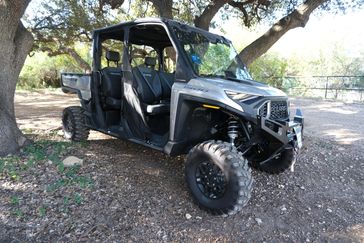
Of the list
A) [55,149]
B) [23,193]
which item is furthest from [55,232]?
[55,149]

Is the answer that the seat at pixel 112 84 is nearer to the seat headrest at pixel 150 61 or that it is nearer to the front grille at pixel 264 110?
the seat headrest at pixel 150 61

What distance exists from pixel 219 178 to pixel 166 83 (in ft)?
6.72

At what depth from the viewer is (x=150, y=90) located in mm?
4684

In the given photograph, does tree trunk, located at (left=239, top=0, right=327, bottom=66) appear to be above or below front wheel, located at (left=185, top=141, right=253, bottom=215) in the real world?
above

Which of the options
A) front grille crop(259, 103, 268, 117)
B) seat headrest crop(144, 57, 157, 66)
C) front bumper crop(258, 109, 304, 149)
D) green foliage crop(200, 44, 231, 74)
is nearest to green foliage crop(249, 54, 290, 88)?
seat headrest crop(144, 57, 157, 66)

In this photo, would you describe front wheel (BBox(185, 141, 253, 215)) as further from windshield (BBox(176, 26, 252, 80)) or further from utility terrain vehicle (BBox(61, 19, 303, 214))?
windshield (BBox(176, 26, 252, 80))

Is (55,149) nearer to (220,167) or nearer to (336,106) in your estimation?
(220,167)

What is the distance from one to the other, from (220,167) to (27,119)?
6.97 metres

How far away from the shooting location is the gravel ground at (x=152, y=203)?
307 centimetres

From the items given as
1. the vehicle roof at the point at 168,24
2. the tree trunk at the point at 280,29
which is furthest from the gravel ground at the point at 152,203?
the tree trunk at the point at 280,29

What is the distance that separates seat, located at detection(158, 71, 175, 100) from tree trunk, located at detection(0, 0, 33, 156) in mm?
2218

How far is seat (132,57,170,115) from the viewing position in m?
4.37

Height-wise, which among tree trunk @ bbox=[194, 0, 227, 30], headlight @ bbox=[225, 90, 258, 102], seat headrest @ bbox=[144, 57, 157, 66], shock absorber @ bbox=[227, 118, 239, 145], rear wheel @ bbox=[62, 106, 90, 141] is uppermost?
tree trunk @ bbox=[194, 0, 227, 30]

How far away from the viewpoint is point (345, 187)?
14.5 ft
